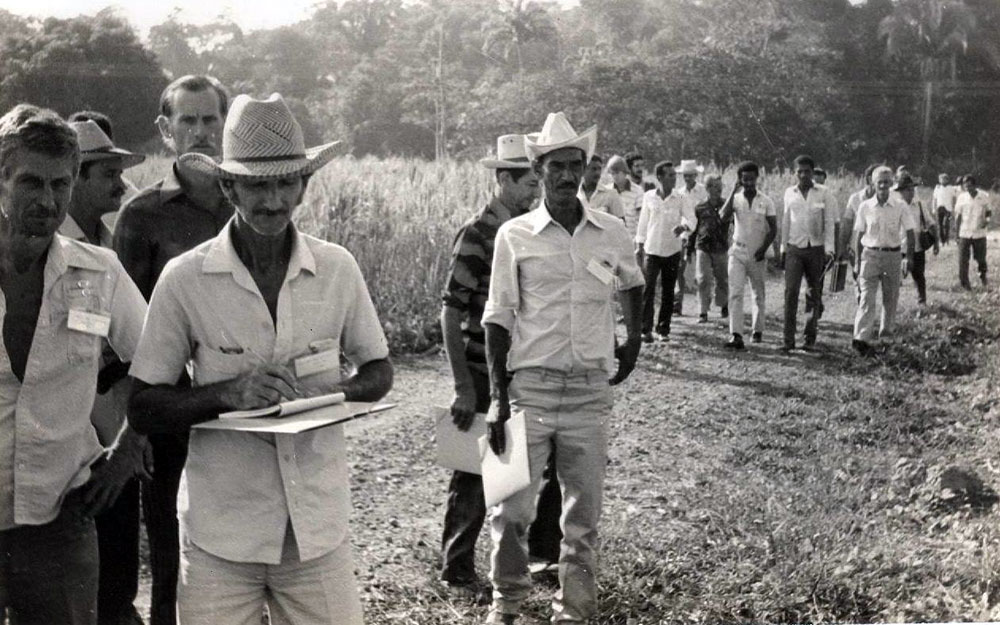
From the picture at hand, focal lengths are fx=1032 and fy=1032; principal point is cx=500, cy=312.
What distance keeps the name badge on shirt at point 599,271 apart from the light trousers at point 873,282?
676 centimetres

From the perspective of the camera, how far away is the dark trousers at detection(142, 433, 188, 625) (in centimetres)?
324

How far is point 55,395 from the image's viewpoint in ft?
8.14

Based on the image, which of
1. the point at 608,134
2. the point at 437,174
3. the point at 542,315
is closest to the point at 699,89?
the point at 608,134

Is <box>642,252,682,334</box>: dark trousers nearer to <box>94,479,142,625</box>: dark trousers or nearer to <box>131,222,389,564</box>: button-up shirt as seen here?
<box>94,479,142,625</box>: dark trousers

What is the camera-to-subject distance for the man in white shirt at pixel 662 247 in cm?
1062

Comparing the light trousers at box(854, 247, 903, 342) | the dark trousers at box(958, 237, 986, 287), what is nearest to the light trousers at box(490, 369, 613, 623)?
the light trousers at box(854, 247, 903, 342)

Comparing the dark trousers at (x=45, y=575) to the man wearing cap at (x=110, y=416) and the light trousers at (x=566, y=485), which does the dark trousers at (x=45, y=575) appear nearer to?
the man wearing cap at (x=110, y=416)

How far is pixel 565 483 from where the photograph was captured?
12.4 ft

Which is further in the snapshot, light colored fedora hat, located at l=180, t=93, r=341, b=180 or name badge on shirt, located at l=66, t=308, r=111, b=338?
name badge on shirt, located at l=66, t=308, r=111, b=338

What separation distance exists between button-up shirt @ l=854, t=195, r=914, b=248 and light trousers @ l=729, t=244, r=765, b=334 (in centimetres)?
106

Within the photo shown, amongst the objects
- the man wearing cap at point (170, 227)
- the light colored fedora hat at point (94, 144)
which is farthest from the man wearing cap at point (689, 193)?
the man wearing cap at point (170, 227)

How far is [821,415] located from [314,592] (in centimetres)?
602

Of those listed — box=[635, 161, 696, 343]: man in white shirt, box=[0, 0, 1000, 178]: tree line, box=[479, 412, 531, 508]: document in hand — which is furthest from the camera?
box=[635, 161, 696, 343]: man in white shirt

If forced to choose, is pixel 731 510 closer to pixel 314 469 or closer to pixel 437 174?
pixel 314 469
